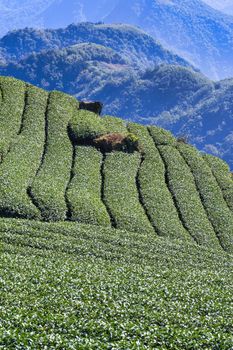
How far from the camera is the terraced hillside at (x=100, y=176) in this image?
7288 cm

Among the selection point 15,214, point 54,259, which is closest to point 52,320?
point 54,259

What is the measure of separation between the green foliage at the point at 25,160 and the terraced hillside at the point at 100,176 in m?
0.13

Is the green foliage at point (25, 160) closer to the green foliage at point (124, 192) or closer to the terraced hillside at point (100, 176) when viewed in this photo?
the terraced hillside at point (100, 176)

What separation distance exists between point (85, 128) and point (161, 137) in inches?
652

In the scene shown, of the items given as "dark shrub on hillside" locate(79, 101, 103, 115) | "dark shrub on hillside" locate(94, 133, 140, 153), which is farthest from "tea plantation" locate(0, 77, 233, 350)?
"dark shrub on hillside" locate(79, 101, 103, 115)

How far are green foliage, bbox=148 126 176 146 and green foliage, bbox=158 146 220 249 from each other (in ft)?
7.53

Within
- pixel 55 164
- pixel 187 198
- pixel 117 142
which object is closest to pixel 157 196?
pixel 187 198

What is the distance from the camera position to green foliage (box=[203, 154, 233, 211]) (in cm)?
9097

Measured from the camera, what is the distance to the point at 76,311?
38.2 meters

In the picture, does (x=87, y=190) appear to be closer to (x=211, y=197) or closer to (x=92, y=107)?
(x=211, y=197)

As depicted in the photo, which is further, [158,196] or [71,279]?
[158,196]

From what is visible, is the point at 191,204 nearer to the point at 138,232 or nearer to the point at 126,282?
the point at 138,232

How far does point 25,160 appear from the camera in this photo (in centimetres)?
8338

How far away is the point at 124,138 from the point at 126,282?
175 ft
